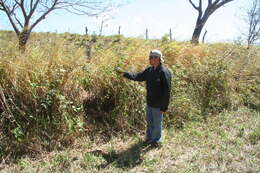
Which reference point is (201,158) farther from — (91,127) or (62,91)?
(62,91)

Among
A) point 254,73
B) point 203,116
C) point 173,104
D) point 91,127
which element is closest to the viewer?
point 91,127

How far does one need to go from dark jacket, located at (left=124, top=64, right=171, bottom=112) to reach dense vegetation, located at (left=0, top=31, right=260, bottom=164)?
76 centimetres

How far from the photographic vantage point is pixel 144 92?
4449 millimetres

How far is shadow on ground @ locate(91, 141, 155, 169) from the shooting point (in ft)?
10.6

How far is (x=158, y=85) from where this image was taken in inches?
137

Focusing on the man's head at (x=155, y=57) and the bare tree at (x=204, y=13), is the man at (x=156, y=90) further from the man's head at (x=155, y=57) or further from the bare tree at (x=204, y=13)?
the bare tree at (x=204, y=13)

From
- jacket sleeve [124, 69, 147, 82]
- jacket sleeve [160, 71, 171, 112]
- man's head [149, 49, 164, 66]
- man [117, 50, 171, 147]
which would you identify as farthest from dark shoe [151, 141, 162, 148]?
man's head [149, 49, 164, 66]

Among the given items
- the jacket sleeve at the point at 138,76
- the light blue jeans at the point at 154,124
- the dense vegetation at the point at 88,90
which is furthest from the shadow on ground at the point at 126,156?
the jacket sleeve at the point at 138,76

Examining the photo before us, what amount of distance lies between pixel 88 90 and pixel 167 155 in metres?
1.89

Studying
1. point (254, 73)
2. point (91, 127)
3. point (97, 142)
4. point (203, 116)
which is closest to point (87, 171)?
point (97, 142)

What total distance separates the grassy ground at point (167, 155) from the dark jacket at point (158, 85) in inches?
30.5

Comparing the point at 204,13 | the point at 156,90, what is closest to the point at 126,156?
the point at 156,90

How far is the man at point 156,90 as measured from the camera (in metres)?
3.43

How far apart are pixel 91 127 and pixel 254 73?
547 cm
